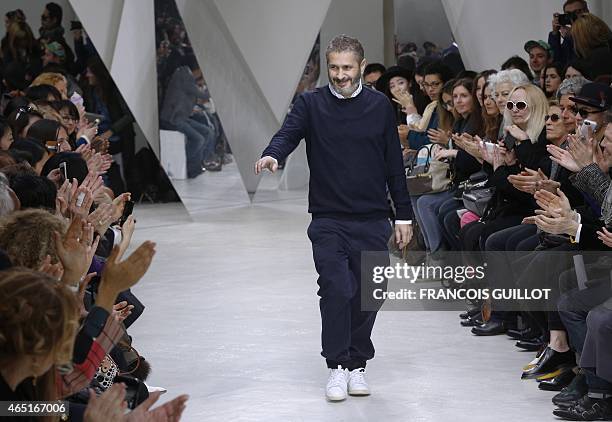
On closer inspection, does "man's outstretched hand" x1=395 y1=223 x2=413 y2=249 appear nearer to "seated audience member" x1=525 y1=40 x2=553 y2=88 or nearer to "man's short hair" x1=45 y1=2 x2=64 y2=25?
"seated audience member" x1=525 y1=40 x2=553 y2=88

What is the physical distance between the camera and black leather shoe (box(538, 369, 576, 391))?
5.34 m

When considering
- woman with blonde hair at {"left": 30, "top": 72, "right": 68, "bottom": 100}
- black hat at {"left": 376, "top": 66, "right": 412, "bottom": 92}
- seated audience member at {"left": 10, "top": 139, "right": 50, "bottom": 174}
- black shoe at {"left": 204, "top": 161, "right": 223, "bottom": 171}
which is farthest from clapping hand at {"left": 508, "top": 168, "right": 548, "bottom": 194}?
black shoe at {"left": 204, "top": 161, "right": 223, "bottom": 171}

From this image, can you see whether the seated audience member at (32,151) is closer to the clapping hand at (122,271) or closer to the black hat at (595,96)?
the black hat at (595,96)

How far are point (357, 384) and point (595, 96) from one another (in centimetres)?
194

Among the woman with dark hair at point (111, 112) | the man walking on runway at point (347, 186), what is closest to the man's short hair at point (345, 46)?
the man walking on runway at point (347, 186)

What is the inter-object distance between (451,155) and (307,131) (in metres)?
2.47

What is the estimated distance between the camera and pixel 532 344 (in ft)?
20.2

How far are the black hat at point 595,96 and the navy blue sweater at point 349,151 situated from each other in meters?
1.03

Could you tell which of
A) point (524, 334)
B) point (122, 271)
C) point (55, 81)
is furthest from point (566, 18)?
point (122, 271)

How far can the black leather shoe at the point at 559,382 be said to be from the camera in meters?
5.34

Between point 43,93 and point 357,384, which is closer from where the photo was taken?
point 357,384

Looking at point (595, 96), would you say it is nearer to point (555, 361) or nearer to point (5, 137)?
point (555, 361)

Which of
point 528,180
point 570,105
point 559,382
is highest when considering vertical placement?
point 570,105

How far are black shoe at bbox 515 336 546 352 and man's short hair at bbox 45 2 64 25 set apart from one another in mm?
10411
